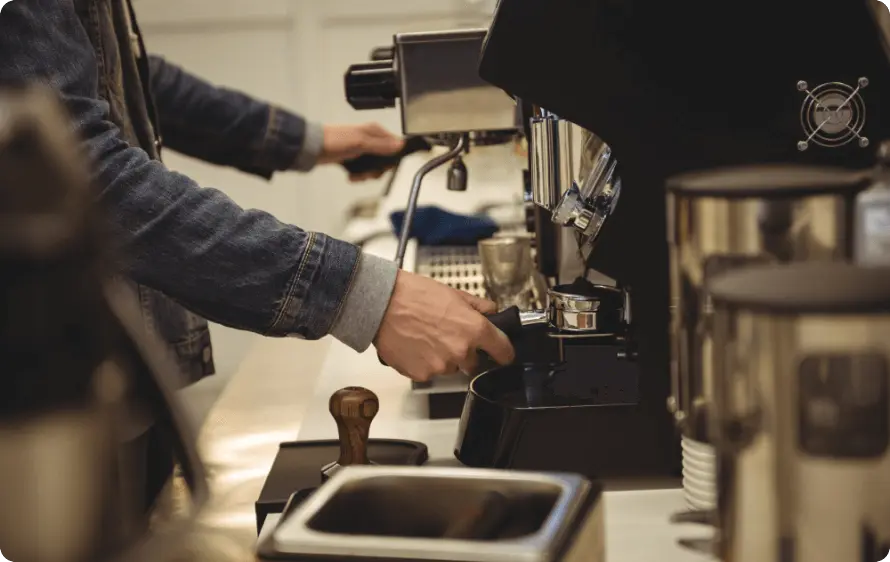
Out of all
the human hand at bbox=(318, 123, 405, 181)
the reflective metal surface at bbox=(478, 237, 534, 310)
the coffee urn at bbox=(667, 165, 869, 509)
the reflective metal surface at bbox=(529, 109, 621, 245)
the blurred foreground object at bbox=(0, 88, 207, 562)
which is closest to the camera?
the blurred foreground object at bbox=(0, 88, 207, 562)

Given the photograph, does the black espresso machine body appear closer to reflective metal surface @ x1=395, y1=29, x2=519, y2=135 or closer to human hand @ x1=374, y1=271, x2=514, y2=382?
human hand @ x1=374, y1=271, x2=514, y2=382

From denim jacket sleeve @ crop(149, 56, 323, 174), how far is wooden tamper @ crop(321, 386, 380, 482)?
1.08 m

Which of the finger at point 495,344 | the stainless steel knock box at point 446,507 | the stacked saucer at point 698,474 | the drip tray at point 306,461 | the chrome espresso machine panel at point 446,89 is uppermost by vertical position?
the chrome espresso machine panel at point 446,89

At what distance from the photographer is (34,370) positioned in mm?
337

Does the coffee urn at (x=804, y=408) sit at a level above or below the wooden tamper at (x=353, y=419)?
above

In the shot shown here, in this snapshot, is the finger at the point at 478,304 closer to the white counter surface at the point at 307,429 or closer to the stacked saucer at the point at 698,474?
the white counter surface at the point at 307,429

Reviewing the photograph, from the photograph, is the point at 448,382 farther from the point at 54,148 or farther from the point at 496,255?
the point at 54,148

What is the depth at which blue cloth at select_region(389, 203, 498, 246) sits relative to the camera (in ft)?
6.40

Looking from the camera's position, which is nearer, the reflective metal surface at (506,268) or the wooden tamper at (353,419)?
the wooden tamper at (353,419)

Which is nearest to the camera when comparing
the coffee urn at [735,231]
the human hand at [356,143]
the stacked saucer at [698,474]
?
the coffee urn at [735,231]

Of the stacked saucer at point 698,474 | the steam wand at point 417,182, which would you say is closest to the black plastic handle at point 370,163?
the steam wand at point 417,182

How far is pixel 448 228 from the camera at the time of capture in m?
1.96

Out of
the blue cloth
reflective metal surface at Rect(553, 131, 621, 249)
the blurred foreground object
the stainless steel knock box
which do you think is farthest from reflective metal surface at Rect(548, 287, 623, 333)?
the blue cloth

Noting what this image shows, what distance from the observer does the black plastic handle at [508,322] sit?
3.17 feet
